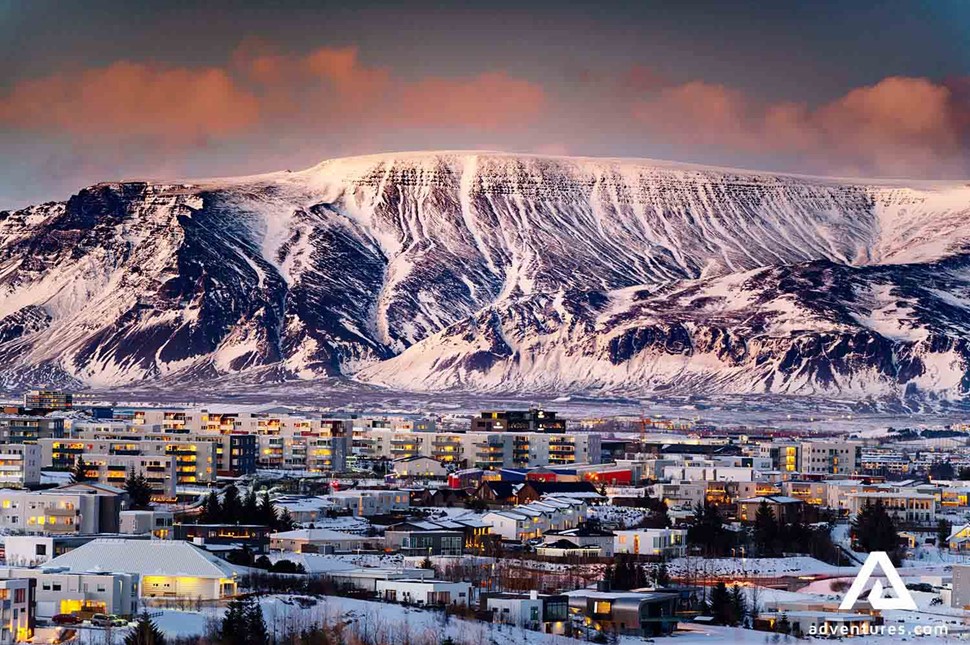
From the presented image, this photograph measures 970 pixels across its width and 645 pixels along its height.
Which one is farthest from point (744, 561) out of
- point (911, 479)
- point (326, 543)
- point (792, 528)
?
point (911, 479)

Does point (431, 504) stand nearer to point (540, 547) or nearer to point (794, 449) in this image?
point (540, 547)

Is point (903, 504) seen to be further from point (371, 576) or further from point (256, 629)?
point (256, 629)

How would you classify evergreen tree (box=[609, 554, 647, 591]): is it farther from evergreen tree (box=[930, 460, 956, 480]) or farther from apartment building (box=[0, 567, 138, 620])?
evergreen tree (box=[930, 460, 956, 480])

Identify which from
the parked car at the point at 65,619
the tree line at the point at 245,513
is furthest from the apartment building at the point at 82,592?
the tree line at the point at 245,513

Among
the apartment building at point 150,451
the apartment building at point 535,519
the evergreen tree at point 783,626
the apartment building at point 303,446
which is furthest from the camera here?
the apartment building at point 303,446

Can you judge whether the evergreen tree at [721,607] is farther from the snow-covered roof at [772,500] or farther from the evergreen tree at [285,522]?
the snow-covered roof at [772,500]

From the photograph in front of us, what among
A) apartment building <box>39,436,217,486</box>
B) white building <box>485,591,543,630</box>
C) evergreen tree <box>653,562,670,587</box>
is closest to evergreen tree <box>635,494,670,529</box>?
evergreen tree <box>653,562,670,587</box>

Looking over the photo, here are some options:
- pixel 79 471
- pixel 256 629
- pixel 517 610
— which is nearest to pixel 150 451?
pixel 79 471
